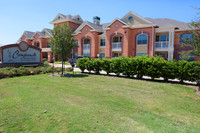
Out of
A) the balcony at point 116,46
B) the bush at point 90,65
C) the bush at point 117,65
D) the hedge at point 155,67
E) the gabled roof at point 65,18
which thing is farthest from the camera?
the gabled roof at point 65,18

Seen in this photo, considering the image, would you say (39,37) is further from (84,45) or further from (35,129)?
(35,129)

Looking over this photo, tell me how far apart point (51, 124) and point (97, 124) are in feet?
4.09

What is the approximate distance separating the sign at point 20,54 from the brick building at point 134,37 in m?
6.68

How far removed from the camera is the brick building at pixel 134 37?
24.0m

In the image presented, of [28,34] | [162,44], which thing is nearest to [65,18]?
[28,34]

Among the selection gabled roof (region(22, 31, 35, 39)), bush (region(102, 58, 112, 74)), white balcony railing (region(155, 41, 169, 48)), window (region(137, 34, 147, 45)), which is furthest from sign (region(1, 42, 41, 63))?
gabled roof (region(22, 31, 35, 39))

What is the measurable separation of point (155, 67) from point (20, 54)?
14.9 metres

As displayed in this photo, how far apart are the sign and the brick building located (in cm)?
668

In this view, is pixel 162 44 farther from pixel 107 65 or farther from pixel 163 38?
pixel 107 65

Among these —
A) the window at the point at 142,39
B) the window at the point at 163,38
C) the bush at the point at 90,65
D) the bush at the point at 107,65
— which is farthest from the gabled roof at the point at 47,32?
the bush at the point at 107,65

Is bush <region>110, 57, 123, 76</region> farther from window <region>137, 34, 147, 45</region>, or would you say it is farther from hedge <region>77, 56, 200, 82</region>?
window <region>137, 34, 147, 45</region>

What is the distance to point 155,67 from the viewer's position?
11445 millimetres

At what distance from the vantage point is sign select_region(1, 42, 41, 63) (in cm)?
1661

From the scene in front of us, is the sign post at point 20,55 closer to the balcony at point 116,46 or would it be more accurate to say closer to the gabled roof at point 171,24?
the balcony at point 116,46
